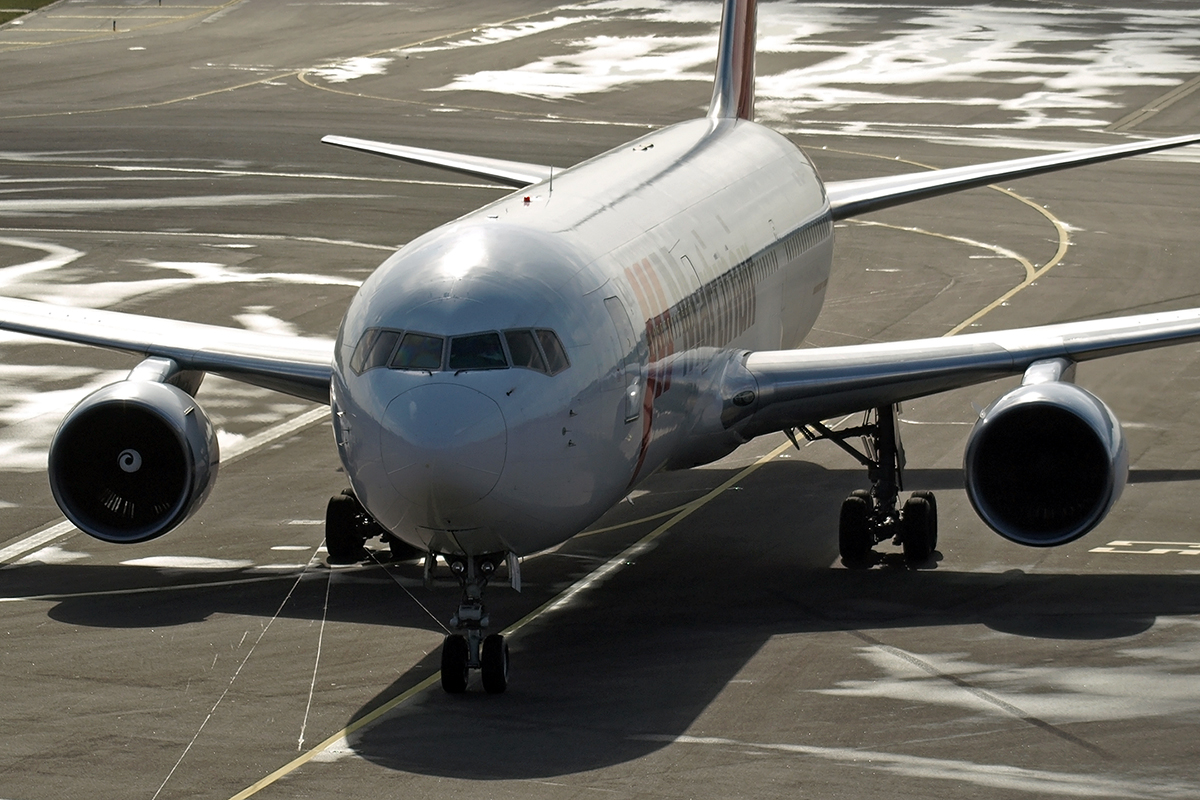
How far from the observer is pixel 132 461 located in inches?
879

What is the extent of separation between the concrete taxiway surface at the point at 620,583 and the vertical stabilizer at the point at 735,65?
594cm

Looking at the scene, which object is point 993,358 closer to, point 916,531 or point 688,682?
point 916,531

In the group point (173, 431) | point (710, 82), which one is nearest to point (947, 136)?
point (710, 82)

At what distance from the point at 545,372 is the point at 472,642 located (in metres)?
2.92

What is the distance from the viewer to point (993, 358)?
2239 cm

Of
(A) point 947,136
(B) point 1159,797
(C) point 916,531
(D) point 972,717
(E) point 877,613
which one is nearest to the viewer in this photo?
(B) point 1159,797

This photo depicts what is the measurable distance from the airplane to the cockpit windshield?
0.08 ft

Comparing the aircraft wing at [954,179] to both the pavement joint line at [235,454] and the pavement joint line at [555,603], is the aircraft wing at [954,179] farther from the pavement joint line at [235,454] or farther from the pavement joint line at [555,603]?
the pavement joint line at [235,454]

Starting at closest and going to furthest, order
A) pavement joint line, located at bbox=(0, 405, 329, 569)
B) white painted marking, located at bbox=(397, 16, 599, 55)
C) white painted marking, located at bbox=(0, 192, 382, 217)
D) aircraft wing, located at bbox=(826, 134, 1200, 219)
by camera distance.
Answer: pavement joint line, located at bbox=(0, 405, 329, 569)
aircraft wing, located at bbox=(826, 134, 1200, 219)
white painted marking, located at bbox=(0, 192, 382, 217)
white painted marking, located at bbox=(397, 16, 599, 55)

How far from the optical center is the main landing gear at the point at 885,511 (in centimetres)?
2377

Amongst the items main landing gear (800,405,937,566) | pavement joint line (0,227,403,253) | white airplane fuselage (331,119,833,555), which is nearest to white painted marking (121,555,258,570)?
white airplane fuselage (331,119,833,555)

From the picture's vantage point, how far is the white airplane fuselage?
17.3m

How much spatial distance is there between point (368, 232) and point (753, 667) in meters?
29.4

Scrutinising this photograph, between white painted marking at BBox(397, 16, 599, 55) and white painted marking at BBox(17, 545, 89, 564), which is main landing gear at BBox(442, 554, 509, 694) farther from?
white painted marking at BBox(397, 16, 599, 55)
